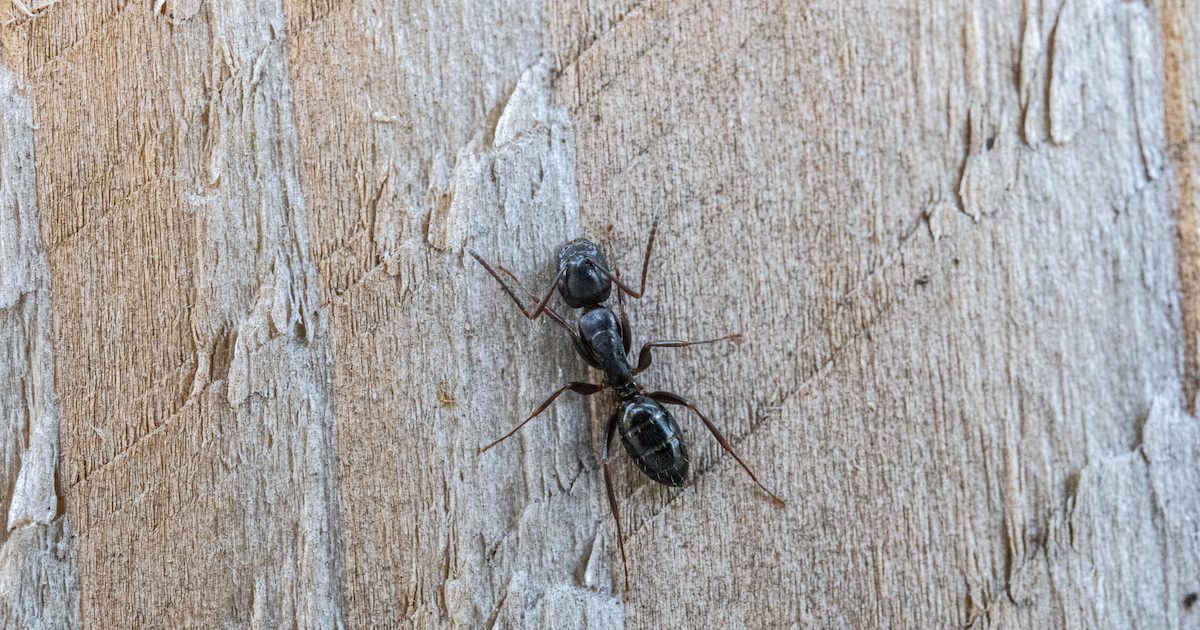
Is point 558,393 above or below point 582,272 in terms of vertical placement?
below

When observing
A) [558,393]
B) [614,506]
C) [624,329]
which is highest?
[624,329]

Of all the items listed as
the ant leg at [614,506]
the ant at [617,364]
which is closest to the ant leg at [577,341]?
the ant at [617,364]

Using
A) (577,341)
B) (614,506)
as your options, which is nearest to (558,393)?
(577,341)

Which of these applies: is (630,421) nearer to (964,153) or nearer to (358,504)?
(358,504)

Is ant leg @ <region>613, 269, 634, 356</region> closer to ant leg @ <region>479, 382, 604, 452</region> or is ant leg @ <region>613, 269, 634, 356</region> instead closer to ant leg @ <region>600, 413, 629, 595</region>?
ant leg @ <region>479, 382, 604, 452</region>

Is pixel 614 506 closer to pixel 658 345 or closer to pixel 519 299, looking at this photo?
pixel 658 345

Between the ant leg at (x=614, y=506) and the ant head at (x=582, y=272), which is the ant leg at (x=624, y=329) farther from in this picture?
the ant leg at (x=614, y=506)

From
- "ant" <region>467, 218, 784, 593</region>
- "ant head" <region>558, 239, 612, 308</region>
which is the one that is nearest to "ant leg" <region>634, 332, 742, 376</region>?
"ant" <region>467, 218, 784, 593</region>

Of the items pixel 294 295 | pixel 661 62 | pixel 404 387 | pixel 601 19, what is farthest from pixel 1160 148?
pixel 294 295
